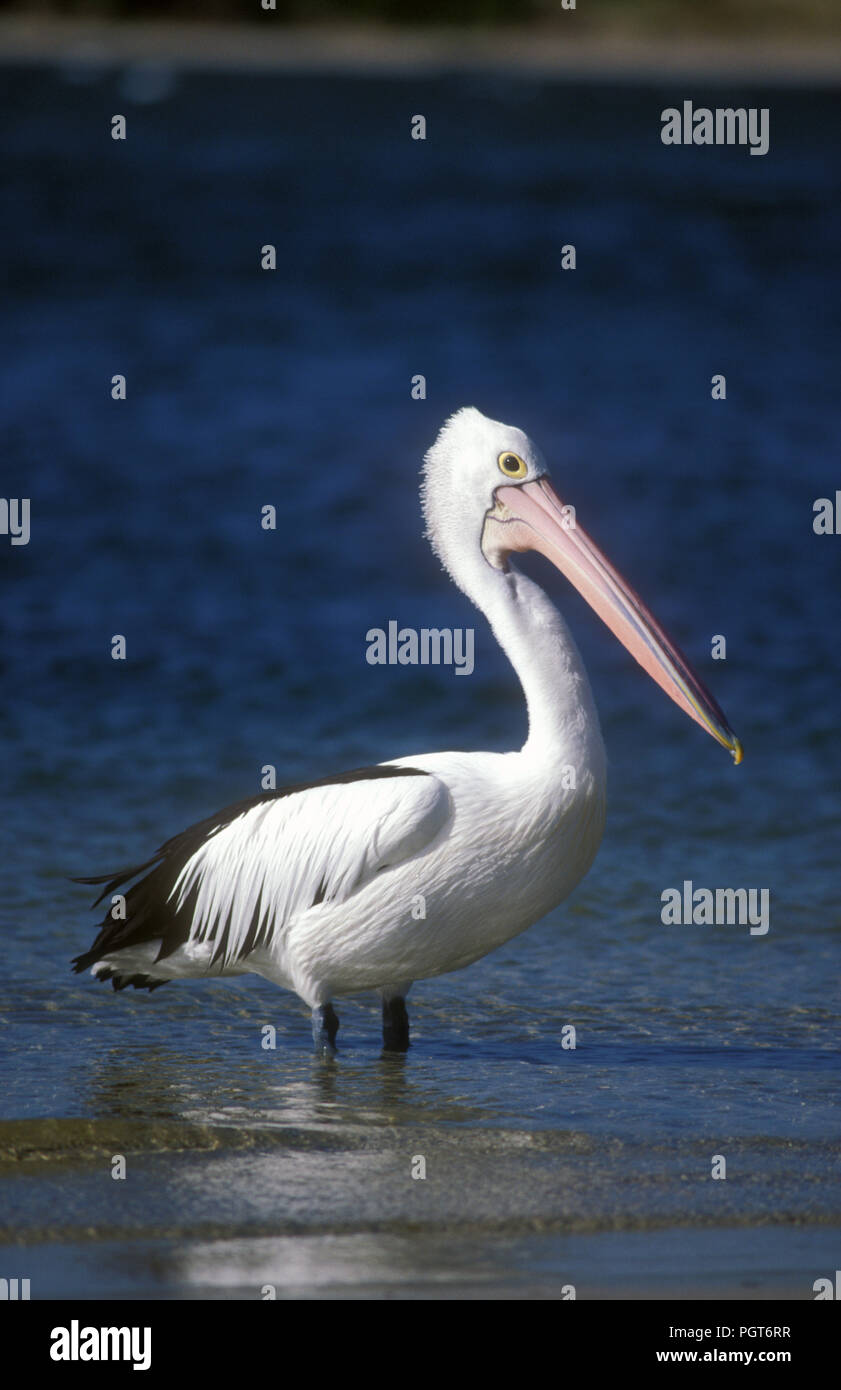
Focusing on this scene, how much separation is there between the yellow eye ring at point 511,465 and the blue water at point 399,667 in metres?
1.56

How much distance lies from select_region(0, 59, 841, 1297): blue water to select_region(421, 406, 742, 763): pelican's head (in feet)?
3.93

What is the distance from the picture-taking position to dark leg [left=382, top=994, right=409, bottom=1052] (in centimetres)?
598

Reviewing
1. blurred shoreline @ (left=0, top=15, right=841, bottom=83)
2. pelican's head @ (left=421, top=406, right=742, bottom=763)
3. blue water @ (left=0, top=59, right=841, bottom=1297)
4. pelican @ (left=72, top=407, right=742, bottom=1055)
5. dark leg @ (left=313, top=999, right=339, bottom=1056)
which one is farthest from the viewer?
blurred shoreline @ (left=0, top=15, right=841, bottom=83)

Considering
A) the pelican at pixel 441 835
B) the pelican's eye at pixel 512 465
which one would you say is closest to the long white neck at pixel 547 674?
the pelican at pixel 441 835

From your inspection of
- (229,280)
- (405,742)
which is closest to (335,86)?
(229,280)

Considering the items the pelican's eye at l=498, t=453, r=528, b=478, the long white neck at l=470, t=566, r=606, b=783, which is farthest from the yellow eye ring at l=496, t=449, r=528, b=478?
the long white neck at l=470, t=566, r=606, b=783

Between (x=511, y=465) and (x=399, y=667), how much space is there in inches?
216

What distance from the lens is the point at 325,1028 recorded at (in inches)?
233

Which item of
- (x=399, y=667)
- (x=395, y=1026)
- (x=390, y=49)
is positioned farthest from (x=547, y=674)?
(x=390, y=49)

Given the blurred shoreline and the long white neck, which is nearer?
the long white neck

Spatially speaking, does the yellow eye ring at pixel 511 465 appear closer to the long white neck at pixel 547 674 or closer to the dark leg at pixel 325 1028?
the long white neck at pixel 547 674

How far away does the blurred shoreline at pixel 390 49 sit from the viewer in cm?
3397

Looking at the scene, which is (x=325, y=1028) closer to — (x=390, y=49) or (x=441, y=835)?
(x=441, y=835)

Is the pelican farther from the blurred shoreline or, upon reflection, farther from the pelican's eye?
the blurred shoreline
